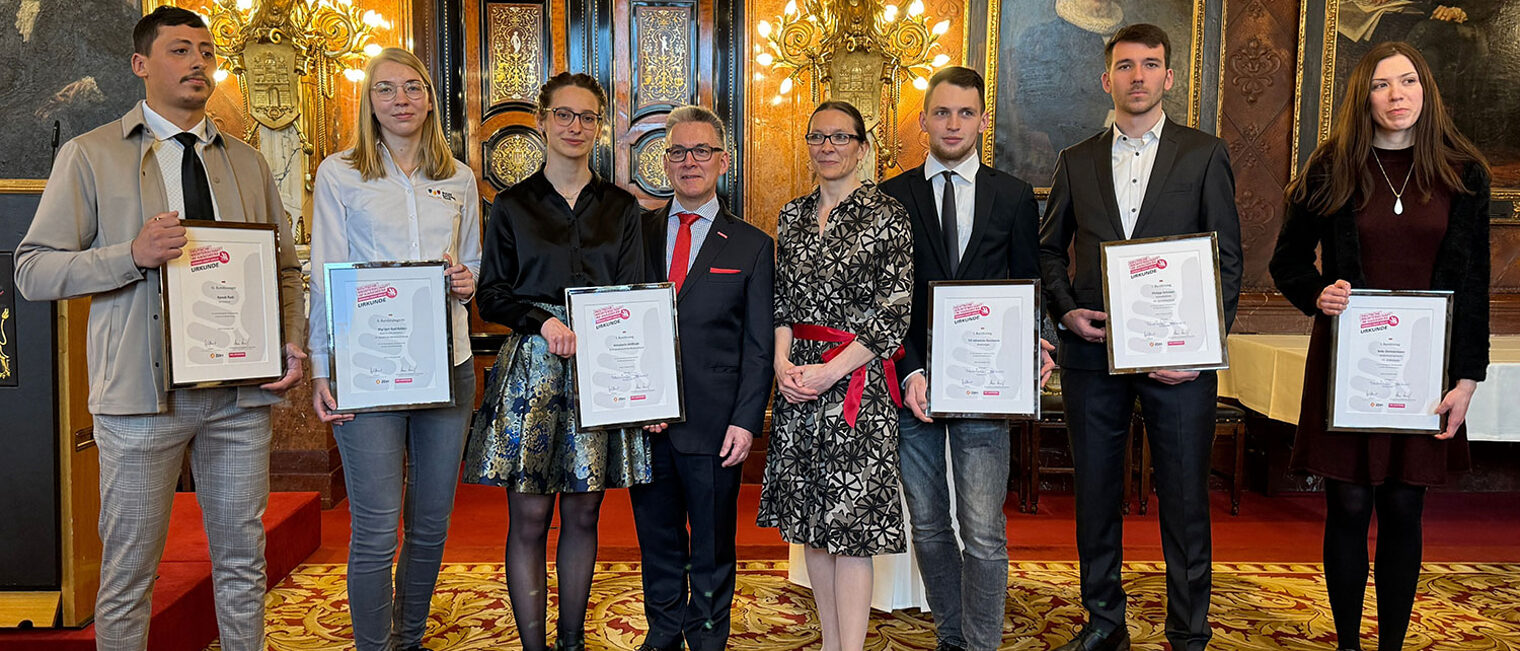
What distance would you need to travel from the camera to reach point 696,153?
2.55m

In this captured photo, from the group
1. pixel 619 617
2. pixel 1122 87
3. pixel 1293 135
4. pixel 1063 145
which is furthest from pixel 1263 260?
pixel 619 617

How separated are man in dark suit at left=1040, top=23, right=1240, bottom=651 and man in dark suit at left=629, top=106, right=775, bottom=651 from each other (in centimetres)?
98

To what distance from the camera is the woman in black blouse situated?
98.2 inches

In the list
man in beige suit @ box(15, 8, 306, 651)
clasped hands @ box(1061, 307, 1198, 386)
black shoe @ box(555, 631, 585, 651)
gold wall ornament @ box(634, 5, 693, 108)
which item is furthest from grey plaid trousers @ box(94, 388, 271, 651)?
gold wall ornament @ box(634, 5, 693, 108)

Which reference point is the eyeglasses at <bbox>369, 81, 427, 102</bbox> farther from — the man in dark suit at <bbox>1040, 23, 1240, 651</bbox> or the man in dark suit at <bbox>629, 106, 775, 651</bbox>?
the man in dark suit at <bbox>1040, 23, 1240, 651</bbox>

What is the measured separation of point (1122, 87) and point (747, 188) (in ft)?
11.3

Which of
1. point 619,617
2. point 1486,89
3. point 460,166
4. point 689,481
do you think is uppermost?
point 1486,89

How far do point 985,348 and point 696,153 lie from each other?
3.18 feet

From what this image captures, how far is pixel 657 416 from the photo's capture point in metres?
2.51

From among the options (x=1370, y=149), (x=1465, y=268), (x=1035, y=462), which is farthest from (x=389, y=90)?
(x=1035, y=462)

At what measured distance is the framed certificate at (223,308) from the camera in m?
2.18

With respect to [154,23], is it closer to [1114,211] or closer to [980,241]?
[980,241]

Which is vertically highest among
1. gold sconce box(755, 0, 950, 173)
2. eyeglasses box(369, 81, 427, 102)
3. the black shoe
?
gold sconce box(755, 0, 950, 173)

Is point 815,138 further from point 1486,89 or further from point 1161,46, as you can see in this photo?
point 1486,89
